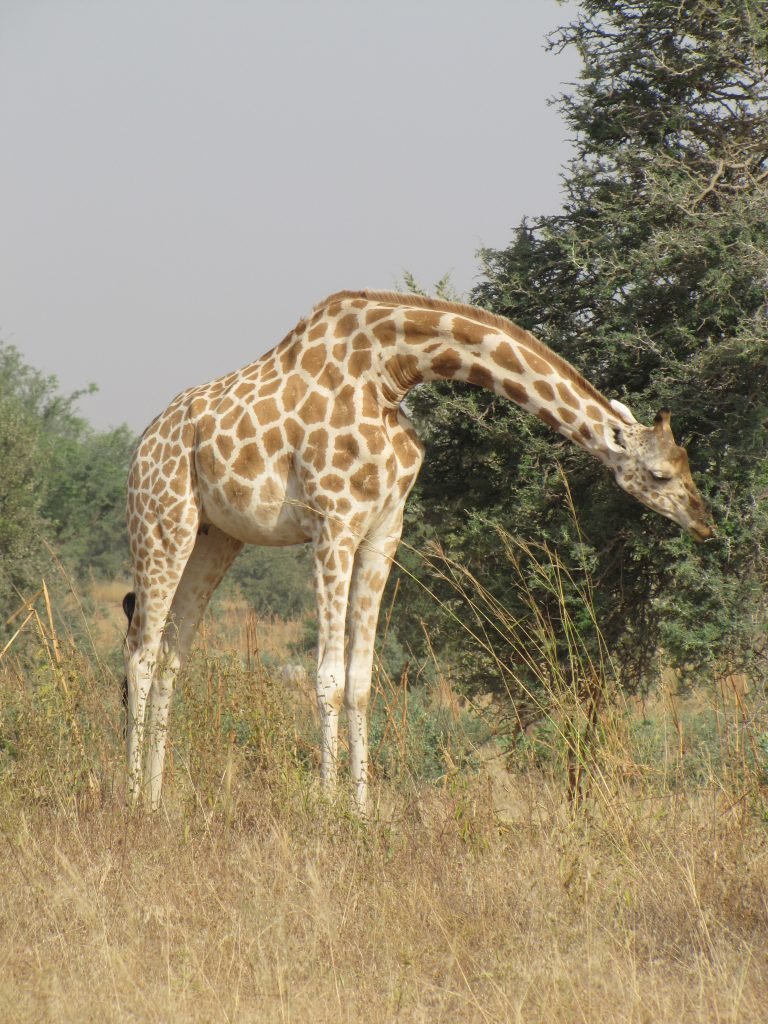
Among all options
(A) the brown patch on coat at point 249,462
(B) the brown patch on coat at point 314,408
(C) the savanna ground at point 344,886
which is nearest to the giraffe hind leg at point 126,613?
(C) the savanna ground at point 344,886

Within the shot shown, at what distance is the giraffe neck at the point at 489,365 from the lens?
6137mm

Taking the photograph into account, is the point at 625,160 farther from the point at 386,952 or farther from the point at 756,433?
the point at 386,952

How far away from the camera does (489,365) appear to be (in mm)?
6266

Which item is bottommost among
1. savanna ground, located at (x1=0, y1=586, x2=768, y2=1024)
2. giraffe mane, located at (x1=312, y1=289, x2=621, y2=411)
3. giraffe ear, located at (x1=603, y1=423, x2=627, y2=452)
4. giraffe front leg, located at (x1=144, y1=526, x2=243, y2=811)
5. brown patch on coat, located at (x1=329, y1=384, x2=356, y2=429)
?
savanna ground, located at (x1=0, y1=586, x2=768, y2=1024)

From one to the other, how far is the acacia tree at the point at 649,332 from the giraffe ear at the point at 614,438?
1.36 metres

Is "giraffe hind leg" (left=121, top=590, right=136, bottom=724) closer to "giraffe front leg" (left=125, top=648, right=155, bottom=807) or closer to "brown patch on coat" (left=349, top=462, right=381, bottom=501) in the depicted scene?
"giraffe front leg" (left=125, top=648, right=155, bottom=807)

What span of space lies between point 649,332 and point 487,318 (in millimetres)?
1851

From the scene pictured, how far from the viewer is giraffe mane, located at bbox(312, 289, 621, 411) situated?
620 cm

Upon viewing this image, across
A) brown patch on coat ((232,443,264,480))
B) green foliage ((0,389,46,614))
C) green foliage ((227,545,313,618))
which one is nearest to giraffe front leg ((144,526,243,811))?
brown patch on coat ((232,443,264,480))

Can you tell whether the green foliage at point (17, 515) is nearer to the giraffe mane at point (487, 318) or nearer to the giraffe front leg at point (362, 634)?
the giraffe mane at point (487, 318)

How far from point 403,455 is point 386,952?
8.92 ft

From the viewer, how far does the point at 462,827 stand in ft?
18.6

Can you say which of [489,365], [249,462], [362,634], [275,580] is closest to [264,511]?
[249,462]

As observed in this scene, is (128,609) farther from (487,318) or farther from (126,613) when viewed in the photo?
(487,318)
